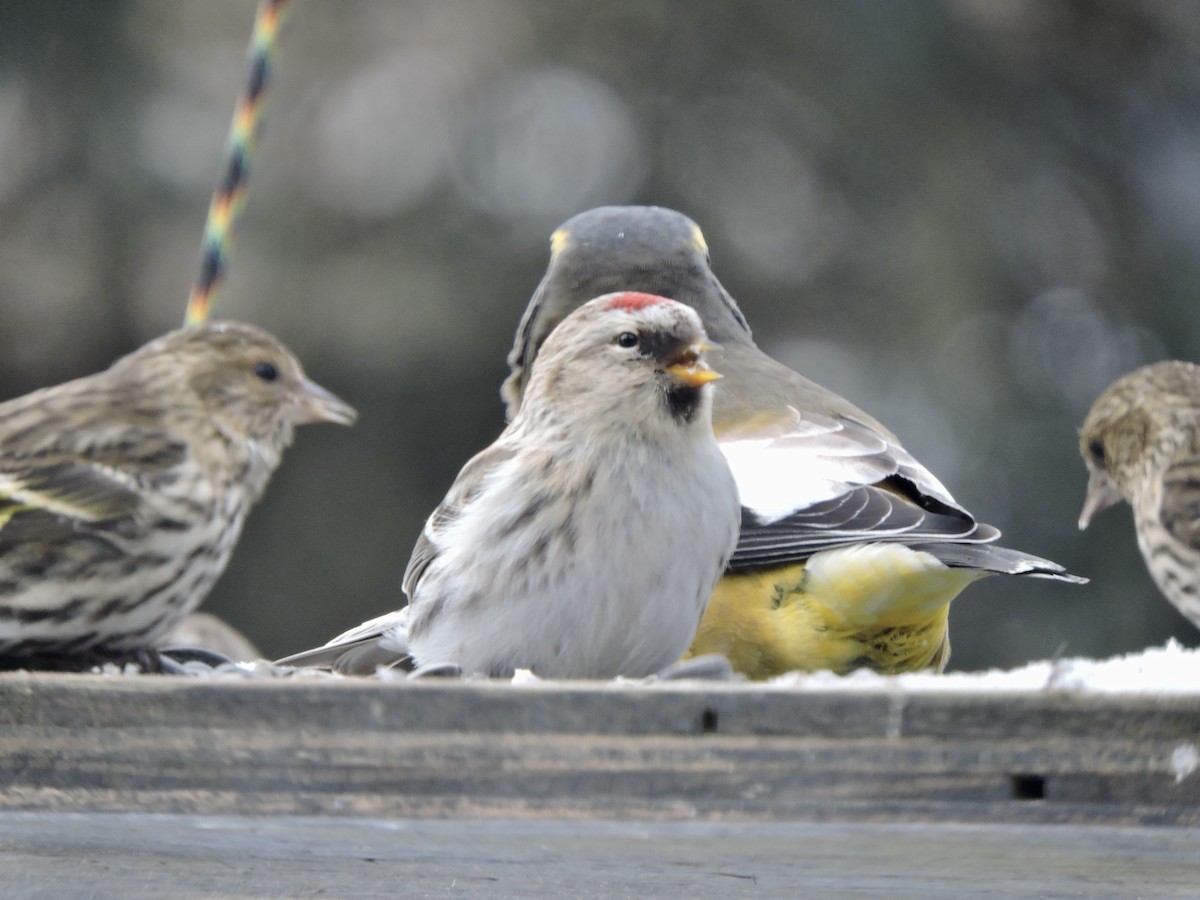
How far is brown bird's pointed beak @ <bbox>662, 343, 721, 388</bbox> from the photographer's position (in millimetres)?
2217

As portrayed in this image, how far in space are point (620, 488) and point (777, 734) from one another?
0.84 meters

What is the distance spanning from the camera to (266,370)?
218cm

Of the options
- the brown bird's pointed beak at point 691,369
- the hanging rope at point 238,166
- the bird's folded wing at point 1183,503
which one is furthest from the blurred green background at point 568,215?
the brown bird's pointed beak at point 691,369

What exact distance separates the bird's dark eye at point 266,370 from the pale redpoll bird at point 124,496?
2cm

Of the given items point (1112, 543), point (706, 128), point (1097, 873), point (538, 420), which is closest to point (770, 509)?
point (538, 420)

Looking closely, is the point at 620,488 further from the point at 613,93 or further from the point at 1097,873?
the point at 613,93

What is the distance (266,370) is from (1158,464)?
1472mm

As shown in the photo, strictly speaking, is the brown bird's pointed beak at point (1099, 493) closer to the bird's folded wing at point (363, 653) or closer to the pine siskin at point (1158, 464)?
the pine siskin at point (1158, 464)

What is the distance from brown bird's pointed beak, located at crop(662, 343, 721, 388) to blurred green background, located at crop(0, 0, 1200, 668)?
3279 millimetres

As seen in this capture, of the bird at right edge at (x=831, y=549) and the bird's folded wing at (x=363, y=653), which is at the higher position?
the bird at right edge at (x=831, y=549)

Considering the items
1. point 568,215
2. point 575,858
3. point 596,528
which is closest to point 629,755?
point 575,858

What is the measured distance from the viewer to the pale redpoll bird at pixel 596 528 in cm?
204

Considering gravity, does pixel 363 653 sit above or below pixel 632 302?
below

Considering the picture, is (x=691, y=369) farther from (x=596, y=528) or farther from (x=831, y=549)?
(x=831, y=549)
